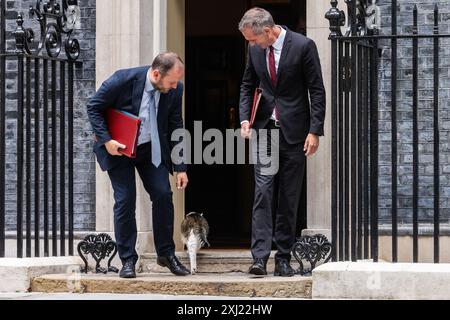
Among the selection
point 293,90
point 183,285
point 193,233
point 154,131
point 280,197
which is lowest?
point 183,285

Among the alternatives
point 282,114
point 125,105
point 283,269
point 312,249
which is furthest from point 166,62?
point 312,249

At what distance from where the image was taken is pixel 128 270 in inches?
368

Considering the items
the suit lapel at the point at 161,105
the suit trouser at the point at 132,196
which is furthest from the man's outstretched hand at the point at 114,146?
the suit lapel at the point at 161,105

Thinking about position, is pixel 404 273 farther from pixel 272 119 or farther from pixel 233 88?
pixel 233 88

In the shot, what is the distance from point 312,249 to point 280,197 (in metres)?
0.54

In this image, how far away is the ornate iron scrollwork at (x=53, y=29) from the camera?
32.2 ft

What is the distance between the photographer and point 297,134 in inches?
368

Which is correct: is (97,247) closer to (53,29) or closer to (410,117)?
(53,29)

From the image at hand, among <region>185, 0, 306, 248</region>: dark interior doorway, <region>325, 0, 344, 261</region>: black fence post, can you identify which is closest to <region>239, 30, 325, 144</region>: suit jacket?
<region>325, 0, 344, 261</region>: black fence post

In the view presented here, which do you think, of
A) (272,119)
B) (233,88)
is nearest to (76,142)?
(272,119)

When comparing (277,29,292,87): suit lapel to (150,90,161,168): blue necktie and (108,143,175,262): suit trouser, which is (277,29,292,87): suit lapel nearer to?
(150,90,161,168): blue necktie

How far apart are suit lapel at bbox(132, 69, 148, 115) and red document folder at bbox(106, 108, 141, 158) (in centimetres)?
9

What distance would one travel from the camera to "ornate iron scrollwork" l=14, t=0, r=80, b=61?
9.82m
